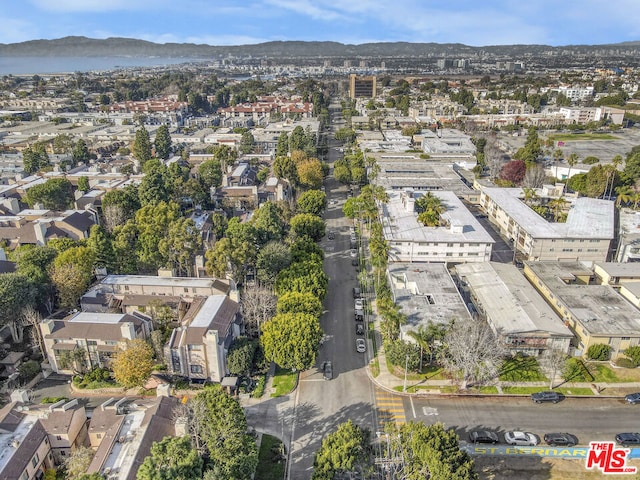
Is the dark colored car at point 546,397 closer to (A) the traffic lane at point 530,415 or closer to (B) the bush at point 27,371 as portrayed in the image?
(A) the traffic lane at point 530,415

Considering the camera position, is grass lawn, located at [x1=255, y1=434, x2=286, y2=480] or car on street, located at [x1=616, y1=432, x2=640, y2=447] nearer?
grass lawn, located at [x1=255, y1=434, x2=286, y2=480]

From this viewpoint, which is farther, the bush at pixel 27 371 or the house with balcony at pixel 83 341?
the house with balcony at pixel 83 341

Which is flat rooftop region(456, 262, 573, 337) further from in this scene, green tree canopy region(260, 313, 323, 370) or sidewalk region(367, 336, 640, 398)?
green tree canopy region(260, 313, 323, 370)

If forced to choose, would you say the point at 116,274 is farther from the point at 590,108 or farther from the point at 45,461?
the point at 590,108

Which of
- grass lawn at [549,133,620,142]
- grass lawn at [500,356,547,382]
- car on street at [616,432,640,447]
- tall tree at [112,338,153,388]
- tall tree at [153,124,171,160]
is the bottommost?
car on street at [616,432,640,447]

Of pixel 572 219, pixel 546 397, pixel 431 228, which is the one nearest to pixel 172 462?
pixel 546 397

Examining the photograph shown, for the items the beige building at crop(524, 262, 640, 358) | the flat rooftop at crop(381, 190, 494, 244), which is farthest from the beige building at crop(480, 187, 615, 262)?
the flat rooftop at crop(381, 190, 494, 244)

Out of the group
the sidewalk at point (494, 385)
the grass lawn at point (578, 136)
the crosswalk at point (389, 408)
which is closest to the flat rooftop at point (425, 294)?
the sidewalk at point (494, 385)

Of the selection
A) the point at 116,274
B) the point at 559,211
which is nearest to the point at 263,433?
the point at 116,274
